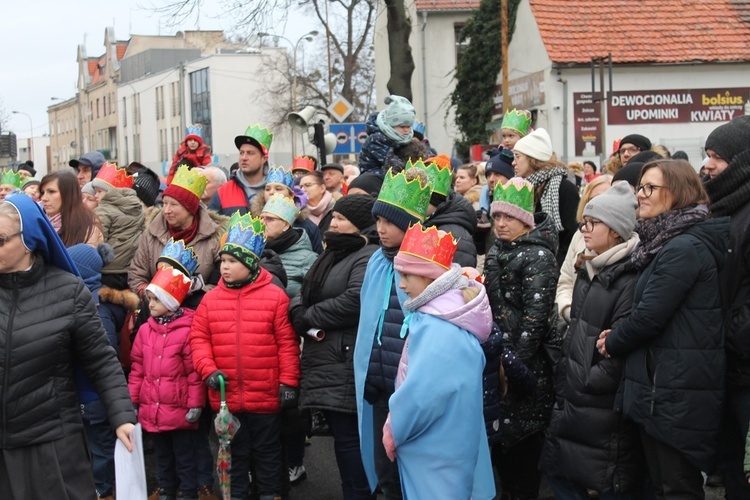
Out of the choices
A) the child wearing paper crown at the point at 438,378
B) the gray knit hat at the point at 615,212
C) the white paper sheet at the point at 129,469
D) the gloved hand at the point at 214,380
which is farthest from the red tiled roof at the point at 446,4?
the white paper sheet at the point at 129,469

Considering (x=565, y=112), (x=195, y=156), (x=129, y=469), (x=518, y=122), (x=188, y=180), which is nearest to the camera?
(x=129, y=469)

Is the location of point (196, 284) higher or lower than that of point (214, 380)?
higher

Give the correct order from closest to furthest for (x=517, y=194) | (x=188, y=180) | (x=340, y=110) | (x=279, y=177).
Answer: (x=517, y=194) < (x=188, y=180) < (x=279, y=177) < (x=340, y=110)

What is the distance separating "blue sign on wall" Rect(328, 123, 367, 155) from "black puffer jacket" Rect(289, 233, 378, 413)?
435 inches

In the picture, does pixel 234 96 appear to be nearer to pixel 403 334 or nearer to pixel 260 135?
pixel 260 135

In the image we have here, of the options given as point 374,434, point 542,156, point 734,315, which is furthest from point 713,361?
point 542,156

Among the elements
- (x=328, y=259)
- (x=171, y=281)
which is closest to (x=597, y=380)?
(x=328, y=259)

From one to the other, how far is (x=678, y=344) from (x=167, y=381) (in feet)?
11.0

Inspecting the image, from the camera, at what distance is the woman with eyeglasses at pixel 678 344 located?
15.2 ft

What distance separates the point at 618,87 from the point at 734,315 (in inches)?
823

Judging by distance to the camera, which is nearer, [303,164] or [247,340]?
[247,340]

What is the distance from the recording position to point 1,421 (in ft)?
14.4

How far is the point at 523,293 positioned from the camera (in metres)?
5.65

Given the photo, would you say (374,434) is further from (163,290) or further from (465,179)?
(465,179)
